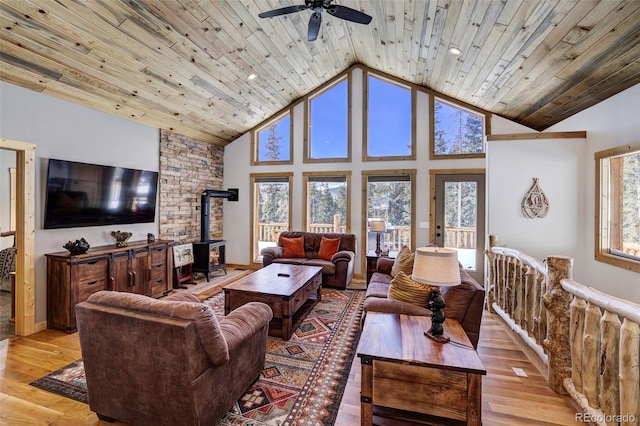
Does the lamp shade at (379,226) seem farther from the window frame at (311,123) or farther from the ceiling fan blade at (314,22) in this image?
the ceiling fan blade at (314,22)

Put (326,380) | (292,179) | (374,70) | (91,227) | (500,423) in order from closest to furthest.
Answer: (500,423), (326,380), (91,227), (374,70), (292,179)

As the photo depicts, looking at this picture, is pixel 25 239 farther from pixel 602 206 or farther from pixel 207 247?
pixel 602 206

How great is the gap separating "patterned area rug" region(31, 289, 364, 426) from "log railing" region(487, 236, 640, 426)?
5.68 ft

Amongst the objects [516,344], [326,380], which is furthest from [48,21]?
[516,344]

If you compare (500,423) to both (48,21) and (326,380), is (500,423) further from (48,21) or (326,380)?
(48,21)

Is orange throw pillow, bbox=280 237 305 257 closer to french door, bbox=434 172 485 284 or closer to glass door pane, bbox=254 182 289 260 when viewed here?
glass door pane, bbox=254 182 289 260

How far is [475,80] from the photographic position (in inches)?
177

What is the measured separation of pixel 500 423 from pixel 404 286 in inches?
46.1

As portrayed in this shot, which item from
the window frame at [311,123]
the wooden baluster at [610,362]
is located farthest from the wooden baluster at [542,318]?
the window frame at [311,123]

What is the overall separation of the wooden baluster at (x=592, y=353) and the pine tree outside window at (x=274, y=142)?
5.63m

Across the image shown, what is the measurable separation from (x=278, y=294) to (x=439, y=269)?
1882 mm

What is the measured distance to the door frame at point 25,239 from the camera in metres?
3.35

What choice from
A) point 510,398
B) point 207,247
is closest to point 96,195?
point 207,247

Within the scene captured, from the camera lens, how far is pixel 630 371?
1646 millimetres
